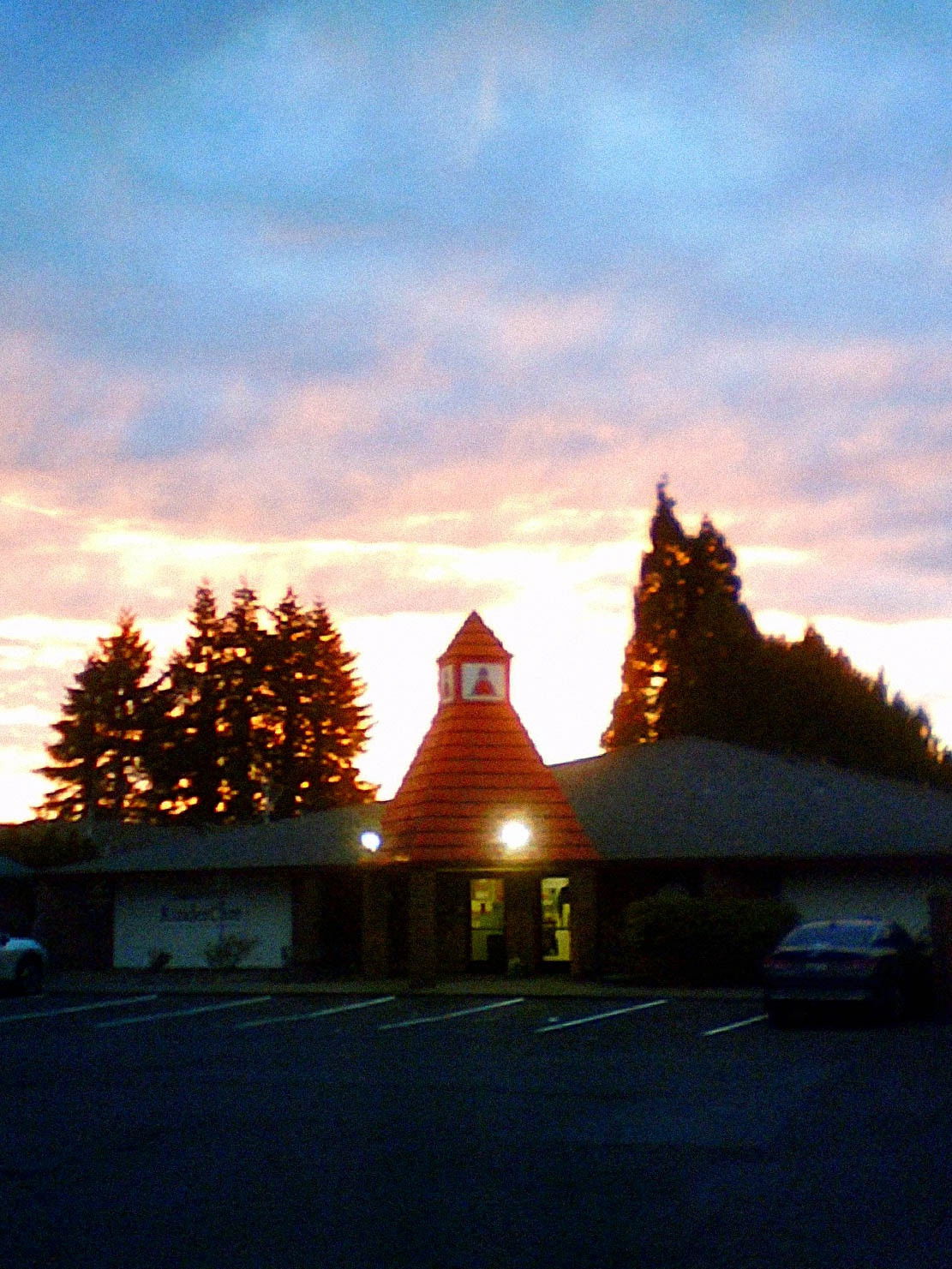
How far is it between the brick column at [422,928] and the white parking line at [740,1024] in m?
9.31

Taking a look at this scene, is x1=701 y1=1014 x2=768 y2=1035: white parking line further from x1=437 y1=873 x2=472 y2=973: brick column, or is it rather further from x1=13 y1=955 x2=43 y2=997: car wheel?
x1=13 y1=955 x2=43 y2=997: car wheel

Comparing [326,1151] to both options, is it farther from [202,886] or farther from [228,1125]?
[202,886]

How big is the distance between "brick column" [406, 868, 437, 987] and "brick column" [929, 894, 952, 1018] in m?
10.4

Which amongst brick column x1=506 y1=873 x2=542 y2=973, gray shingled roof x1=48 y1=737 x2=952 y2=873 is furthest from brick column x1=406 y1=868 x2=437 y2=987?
gray shingled roof x1=48 y1=737 x2=952 y2=873

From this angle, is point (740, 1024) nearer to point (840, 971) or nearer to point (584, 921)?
point (840, 971)

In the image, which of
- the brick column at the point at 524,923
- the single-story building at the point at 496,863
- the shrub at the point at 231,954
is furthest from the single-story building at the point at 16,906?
the brick column at the point at 524,923

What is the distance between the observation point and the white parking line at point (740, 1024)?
21753 mm

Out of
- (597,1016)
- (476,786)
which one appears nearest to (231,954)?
(476,786)

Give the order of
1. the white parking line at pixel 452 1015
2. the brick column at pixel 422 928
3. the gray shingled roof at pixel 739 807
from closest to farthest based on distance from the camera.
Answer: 1. the white parking line at pixel 452 1015
2. the brick column at pixel 422 928
3. the gray shingled roof at pixel 739 807

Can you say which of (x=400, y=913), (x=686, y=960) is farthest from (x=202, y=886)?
(x=686, y=960)

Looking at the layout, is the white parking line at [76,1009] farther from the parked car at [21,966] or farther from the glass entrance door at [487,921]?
the glass entrance door at [487,921]

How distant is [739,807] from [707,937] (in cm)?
519

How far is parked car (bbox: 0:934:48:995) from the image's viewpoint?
102 ft

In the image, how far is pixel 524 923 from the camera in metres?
35.2
